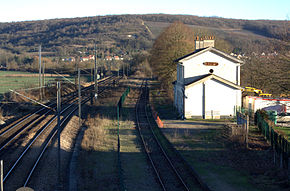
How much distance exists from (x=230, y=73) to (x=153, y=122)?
7.62 meters

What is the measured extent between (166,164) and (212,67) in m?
14.2

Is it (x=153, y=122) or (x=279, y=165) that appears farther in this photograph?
(x=153, y=122)

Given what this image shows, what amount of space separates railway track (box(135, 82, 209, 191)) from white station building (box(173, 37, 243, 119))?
4.55m

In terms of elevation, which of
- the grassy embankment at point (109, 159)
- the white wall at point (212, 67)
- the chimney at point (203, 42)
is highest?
the chimney at point (203, 42)

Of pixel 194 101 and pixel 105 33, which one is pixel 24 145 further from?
pixel 105 33

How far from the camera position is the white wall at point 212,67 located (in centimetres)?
2744

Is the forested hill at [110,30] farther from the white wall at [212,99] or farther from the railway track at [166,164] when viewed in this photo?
the railway track at [166,164]

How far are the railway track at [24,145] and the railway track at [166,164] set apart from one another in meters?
5.41

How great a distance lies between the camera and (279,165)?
574 inches

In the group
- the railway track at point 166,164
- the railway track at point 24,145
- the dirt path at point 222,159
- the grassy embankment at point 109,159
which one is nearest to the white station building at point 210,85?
the dirt path at point 222,159

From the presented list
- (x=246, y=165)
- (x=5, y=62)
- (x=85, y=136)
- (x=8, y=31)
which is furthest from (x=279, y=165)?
(x=8, y=31)

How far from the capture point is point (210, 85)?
87.0 feet

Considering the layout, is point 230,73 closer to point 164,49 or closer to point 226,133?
point 226,133

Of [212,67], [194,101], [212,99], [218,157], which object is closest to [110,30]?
[212,67]
